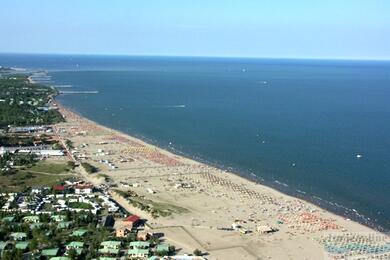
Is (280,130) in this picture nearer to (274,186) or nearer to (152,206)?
(274,186)

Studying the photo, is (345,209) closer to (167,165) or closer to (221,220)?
(221,220)

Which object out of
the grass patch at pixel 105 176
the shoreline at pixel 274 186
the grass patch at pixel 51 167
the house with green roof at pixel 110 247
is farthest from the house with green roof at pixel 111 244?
the grass patch at pixel 51 167

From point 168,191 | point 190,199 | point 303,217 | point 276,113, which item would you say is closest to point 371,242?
point 303,217

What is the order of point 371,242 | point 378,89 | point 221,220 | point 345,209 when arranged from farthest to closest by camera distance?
point 378,89 < point 345,209 < point 221,220 < point 371,242

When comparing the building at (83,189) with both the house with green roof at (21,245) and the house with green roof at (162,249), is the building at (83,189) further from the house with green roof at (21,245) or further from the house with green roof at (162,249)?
the house with green roof at (162,249)

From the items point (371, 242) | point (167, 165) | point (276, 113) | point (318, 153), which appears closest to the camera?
point (371, 242)

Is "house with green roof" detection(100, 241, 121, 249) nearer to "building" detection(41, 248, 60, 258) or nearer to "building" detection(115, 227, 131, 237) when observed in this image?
"building" detection(115, 227, 131, 237)

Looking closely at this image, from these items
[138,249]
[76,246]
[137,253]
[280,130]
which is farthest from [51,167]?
[280,130]
